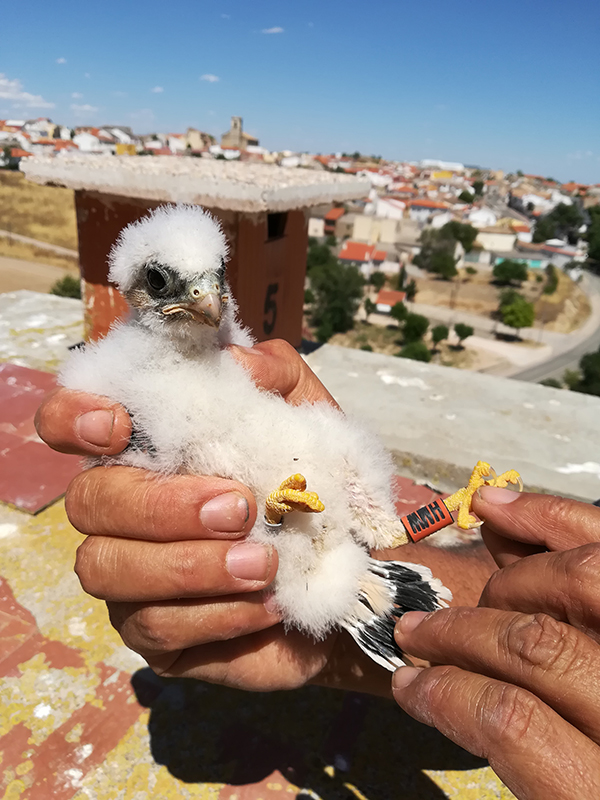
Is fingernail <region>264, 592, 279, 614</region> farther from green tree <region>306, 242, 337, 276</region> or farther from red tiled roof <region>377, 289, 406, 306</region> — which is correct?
green tree <region>306, 242, 337, 276</region>

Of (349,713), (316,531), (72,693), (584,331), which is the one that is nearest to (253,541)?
(316,531)

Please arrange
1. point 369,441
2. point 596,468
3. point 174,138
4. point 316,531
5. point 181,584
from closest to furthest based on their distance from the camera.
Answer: point 181,584 → point 316,531 → point 369,441 → point 596,468 → point 174,138

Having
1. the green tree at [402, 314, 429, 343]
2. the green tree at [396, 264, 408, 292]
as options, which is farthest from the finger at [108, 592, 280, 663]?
the green tree at [396, 264, 408, 292]

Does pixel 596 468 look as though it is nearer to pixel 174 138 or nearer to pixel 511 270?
pixel 511 270

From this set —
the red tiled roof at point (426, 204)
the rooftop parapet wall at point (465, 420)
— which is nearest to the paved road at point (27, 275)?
the rooftop parapet wall at point (465, 420)

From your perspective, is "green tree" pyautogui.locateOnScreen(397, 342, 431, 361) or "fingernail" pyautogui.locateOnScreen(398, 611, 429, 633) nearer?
"fingernail" pyautogui.locateOnScreen(398, 611, 429, 633)
